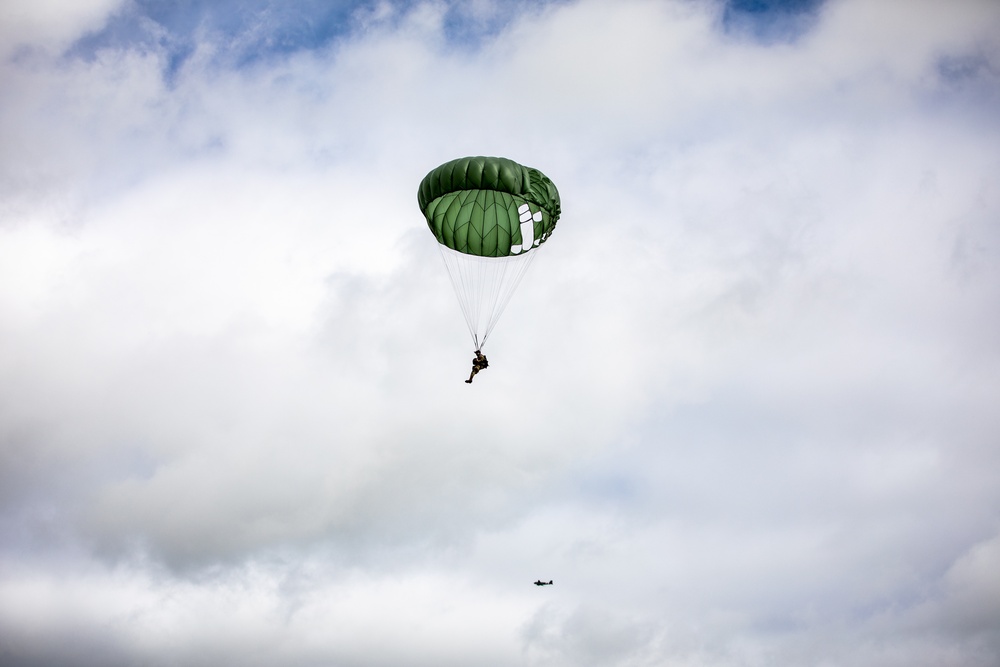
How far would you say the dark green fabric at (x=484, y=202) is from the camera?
56.0 metres

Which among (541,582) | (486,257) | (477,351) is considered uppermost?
(486,257)

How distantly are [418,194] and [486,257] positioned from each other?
16.0 feet

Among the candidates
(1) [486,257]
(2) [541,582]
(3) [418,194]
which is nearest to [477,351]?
(1) [486,257]

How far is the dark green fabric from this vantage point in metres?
56.0

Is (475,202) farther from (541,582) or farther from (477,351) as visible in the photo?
(541,582)

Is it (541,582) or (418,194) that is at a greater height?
(418,194)

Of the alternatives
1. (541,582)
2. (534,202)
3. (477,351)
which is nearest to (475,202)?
(534,202)

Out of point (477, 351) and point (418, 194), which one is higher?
point (418, 194)

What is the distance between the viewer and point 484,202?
56219 millimetres

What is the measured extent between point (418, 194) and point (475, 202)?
12.7ft

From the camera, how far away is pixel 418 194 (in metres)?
58.7

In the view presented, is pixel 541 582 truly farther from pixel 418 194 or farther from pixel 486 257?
pixel 418 194

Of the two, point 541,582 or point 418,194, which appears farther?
point 541,582

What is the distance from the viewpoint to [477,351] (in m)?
56.4
